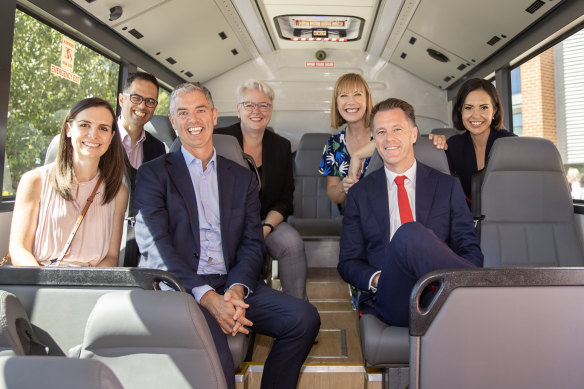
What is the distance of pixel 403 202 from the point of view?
229 centimetres

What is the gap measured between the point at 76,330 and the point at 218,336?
0.54 m

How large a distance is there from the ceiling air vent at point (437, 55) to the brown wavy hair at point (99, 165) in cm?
394

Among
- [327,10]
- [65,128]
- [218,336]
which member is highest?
[327,10]

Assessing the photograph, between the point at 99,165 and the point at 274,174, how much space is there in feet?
3.63

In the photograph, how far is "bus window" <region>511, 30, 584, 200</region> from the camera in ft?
13.1

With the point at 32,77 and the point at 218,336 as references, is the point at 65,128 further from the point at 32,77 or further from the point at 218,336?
the point at 218,336

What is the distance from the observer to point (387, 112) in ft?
7.75

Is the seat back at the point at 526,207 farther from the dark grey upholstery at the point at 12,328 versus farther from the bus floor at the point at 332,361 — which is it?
the dark grey upholstery at the point at 12,328

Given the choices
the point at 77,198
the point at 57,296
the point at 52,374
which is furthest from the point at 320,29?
the point at 52,374

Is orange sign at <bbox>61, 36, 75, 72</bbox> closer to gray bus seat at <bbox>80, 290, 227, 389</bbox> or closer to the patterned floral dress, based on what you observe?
the patterned floral dress

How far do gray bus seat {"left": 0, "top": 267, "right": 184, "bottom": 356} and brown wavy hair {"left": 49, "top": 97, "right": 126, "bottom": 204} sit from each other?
2.60 ft

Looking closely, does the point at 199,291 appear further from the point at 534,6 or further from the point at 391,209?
the point at 534,6

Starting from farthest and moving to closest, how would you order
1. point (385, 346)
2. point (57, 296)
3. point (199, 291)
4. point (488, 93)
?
point (488, 93) < point (199, 291) < point (385, 346) < point (57, 296)

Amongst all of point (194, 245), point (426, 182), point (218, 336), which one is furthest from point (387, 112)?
point (218, 336)
